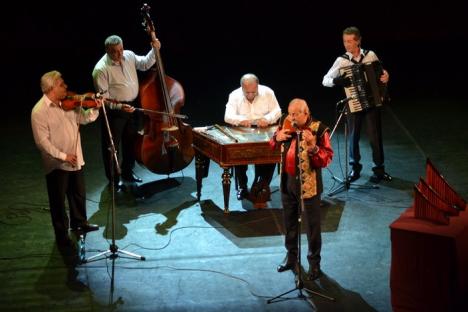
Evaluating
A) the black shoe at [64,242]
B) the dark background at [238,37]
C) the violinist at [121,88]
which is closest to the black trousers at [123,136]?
the violinist at [121,88]

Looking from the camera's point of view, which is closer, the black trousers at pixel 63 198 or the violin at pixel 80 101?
the violin at pixel 80 101

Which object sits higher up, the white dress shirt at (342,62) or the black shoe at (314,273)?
the white dress shirt at (342,62)

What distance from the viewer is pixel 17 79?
14398mm

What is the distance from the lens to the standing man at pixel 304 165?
5.54 meters

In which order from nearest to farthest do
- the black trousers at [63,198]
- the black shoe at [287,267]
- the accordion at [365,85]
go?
the black shoe at [287,267] → the black trousers at [63,198] → the accordion at [365,85]

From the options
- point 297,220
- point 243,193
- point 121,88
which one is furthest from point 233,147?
point 121,88

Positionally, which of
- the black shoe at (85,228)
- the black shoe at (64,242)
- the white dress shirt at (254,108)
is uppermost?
the white dress shirt at (254,108)

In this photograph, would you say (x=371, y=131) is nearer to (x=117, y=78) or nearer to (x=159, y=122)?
(x=159, y=122)

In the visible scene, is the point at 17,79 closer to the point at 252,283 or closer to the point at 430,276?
the point at 252,283

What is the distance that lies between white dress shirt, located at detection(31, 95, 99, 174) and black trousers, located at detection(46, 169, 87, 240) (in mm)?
97

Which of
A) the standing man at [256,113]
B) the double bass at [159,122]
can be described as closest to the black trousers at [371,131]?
the standing man at [256,113]

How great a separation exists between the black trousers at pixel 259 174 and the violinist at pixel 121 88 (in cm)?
129

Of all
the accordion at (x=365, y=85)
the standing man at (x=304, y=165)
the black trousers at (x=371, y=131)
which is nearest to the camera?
the standing man at (x=304, y=165)

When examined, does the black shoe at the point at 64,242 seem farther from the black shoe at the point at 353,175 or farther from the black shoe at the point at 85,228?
the black shoe at the point at 353,175
